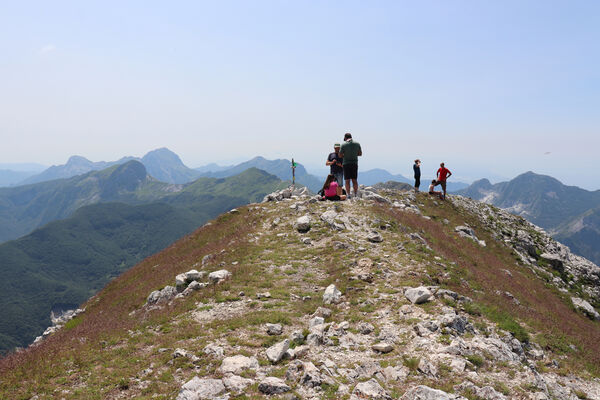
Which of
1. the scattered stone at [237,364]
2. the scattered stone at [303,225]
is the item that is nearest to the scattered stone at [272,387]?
the scattered stone at [237,364]

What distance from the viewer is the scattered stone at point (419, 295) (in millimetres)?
11984

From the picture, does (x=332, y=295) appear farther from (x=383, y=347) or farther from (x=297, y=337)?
(x=383, y=347)

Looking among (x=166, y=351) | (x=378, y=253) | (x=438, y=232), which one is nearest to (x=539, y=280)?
(x=438, y=232)

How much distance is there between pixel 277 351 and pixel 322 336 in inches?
67.7

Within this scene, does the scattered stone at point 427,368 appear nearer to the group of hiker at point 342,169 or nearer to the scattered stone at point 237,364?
the scattered stone at point 237,364

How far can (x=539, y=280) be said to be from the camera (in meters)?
28.1

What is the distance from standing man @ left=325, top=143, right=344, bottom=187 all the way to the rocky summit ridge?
6.72 meters

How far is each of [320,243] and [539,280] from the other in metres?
22.6

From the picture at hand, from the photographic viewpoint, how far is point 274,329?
36.7 ft

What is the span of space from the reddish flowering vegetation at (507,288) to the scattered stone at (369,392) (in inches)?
305

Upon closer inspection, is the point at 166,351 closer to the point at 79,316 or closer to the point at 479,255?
the point at 79,316

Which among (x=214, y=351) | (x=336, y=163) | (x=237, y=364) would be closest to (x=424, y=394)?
(x=237, y=364)

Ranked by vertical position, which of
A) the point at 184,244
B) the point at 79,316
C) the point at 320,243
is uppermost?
the point at 320,243

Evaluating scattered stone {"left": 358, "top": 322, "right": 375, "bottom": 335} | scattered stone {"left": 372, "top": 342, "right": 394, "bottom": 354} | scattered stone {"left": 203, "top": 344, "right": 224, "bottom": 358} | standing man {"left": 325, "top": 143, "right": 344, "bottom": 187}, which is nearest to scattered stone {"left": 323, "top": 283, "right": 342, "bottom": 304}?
scattered stone {"left": 358, "top": 322, "right": 375, "bottom": 335}
